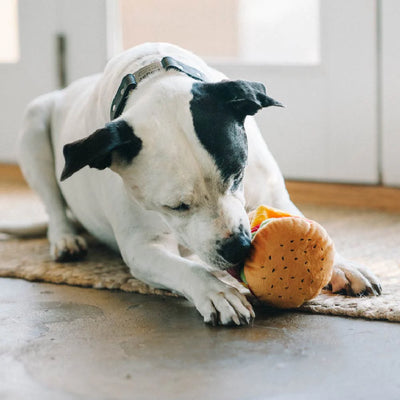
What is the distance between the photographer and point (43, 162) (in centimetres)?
256

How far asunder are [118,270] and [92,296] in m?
0.20

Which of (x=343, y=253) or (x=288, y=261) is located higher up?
(x=288, y=261)

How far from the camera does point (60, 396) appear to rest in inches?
53.4

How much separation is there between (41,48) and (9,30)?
220 mm

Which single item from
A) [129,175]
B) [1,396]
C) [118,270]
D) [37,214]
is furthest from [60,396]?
[37,214]

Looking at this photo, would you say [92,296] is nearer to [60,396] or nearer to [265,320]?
[265,320]

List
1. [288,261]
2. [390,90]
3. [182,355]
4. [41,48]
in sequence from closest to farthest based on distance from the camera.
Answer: [182,355] → [288,261] → [390,90] → [41,48]

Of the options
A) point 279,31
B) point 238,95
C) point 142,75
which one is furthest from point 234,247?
point 279,31

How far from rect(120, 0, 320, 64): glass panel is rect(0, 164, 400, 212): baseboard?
1.56 feet

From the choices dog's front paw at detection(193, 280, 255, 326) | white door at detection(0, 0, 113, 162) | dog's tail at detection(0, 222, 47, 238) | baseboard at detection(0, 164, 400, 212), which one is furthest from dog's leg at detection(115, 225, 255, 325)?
white door at detection(0, 0, 113, 162)

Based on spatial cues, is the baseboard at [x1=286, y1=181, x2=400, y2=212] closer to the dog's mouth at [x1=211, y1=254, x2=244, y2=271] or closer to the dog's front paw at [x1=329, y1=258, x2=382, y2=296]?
the dog's front paw at [x1=329, y1=258, x2=382, y2=296]

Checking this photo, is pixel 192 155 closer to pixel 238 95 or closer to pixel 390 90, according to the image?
pixel 238 95

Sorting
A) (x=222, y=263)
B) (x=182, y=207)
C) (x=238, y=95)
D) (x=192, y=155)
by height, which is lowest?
(x=222, y=263)

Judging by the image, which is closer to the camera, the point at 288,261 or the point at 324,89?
the point at 288,261
